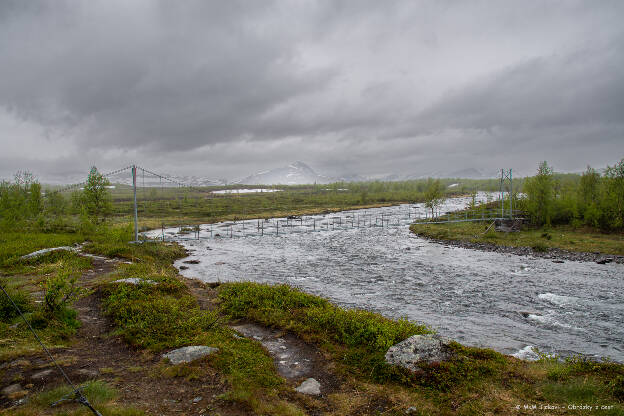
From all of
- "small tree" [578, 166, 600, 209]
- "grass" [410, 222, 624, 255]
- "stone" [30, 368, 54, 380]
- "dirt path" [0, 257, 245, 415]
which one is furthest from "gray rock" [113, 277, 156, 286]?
"small tree" [578, 166, 600, 209]

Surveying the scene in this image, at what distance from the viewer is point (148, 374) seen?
8688 millimetres

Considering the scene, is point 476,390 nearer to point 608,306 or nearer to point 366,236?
point 608,306

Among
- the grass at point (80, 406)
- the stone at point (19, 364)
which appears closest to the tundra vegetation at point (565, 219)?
the grass at point (80, 406)

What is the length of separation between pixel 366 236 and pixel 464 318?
35.7 metres

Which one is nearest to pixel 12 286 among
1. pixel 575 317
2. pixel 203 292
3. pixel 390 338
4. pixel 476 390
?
pixel 203 292

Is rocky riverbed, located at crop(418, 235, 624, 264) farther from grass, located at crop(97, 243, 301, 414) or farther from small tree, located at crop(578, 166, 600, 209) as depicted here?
grass, located at crop(97, 243, 301, 414)

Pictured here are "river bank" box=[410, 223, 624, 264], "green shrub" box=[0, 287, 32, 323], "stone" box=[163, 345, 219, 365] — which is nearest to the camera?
"stone" box=[163, 345, 219, 365]

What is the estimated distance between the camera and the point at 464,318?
18156mm

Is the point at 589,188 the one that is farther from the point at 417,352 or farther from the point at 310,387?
the point at 310,387

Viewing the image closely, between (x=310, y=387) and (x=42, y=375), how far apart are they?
6.85m

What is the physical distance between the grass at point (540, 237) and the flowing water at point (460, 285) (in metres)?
5.94

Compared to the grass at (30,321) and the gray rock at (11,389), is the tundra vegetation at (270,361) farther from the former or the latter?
the gray rock at (11,389)

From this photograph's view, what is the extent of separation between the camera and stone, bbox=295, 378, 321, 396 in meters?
8.51

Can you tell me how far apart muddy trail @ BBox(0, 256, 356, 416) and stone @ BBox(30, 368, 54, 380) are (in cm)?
2
